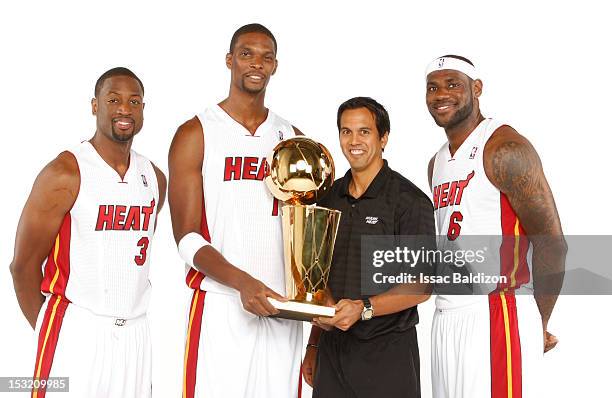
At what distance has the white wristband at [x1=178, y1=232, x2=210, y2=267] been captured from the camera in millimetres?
4215

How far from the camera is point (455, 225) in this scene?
4.30 metres

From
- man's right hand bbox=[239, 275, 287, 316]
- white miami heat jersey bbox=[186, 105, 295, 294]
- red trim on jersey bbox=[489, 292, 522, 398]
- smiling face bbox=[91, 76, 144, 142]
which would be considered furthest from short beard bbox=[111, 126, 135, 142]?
red trim on jersey bbox=[489, 292, 522, 398]

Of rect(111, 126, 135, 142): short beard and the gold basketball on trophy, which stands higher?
rect(111, 126, 135, 142): short beard

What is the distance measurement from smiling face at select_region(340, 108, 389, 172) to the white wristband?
0.84 meters

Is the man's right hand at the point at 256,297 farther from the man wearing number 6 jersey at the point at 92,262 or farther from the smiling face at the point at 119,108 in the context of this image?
the smiling face at the point at 119,108

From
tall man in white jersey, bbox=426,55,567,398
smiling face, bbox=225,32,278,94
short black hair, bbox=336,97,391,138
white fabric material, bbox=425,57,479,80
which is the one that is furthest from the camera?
white fabric material, bbox=425,57,479,80

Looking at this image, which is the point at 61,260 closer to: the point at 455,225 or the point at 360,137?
the point at 360,137

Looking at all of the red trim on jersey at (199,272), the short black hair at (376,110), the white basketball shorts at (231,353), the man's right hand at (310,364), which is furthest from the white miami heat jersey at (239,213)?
the short black hair at (376,110)

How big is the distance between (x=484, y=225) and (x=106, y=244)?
1.86m

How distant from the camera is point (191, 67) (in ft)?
21.6

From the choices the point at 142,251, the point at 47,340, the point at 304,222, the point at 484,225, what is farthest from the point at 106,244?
the point at 484,225

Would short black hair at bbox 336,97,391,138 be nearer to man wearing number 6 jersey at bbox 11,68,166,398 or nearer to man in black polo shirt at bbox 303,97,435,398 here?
man in black polo shirt at bbox 303,97,435,398

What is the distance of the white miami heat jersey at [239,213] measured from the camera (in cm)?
435

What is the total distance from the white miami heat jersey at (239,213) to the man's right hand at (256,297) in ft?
1.17
